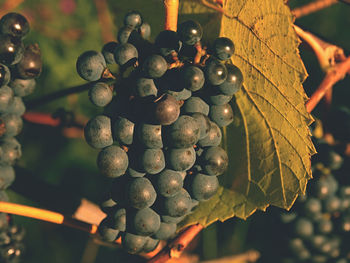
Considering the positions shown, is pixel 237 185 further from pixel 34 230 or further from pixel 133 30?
pixel 34 230

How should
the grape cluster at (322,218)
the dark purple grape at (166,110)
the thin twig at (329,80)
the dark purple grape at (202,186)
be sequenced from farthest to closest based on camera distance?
1. the grape cluster at (322,218)
2. the thin twig at (329,80)
3. the dark purple grape at (202,186)
4. the dark purple grape at (166,110)

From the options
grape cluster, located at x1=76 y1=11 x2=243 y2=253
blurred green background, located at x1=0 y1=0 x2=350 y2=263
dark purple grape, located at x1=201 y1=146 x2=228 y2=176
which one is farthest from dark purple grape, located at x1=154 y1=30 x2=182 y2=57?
blurred green background, located at x1=0 y1=0 x2=350 y2=263

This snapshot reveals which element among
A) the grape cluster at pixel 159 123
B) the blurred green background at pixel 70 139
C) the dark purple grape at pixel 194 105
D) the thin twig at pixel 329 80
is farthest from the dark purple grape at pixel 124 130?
the blurred green background at pixel 70 139

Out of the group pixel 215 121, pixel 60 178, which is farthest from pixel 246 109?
pixel 60 178

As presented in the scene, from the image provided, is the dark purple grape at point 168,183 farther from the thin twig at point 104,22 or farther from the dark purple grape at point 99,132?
the thin twig at point 104,22

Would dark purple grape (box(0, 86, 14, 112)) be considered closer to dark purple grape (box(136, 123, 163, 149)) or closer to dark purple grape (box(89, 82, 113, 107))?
dark purple grape (box(89, 82, 113, 107))

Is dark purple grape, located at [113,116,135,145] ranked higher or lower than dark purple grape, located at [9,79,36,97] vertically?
higher
